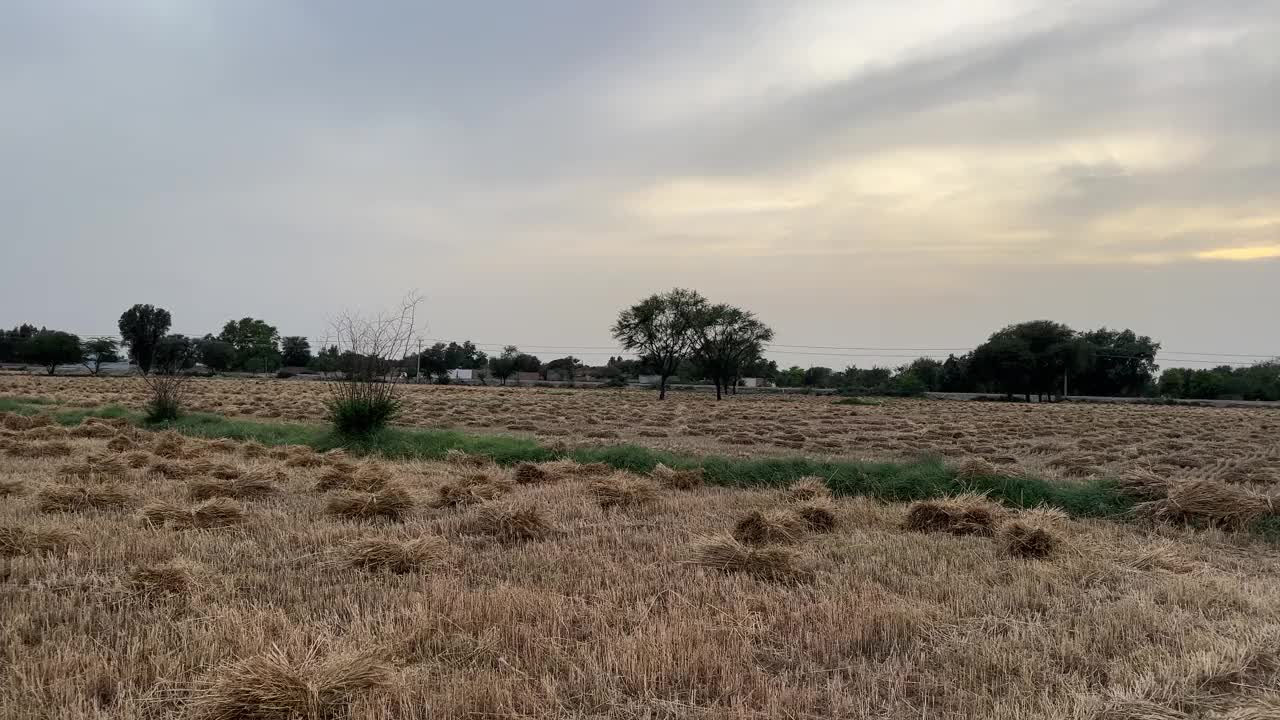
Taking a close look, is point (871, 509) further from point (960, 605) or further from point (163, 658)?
point (163, 658)

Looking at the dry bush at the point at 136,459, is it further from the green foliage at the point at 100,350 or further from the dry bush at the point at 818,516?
the green foliage at the point at 100,350

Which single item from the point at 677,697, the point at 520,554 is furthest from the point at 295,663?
the point at 520,554

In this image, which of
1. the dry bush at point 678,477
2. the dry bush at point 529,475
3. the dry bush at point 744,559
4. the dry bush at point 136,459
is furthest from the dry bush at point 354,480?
the dry bush at point 744,559

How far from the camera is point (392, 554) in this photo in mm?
5980

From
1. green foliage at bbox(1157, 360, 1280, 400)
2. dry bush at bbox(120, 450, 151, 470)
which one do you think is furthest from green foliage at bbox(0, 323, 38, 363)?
green foliage at bbox(1157, 360, 1280, 400)

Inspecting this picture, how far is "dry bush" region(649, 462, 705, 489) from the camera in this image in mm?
10797

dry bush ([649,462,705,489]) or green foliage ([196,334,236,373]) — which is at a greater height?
green foliage ([196,334,236,373])

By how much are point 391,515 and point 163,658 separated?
14.7 feet

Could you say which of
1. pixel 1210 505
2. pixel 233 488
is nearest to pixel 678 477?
pixel 233 488

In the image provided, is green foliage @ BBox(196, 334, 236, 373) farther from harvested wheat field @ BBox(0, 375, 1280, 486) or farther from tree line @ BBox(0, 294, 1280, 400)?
harvested wheat field @ BBox(0, 375, 1280, 486)

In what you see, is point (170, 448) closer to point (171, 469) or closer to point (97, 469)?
point (97, 469)

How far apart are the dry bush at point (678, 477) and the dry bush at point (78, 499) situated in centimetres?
685

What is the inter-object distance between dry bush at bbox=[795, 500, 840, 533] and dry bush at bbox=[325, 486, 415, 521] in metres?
4.57

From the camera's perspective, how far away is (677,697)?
11.9 feet
